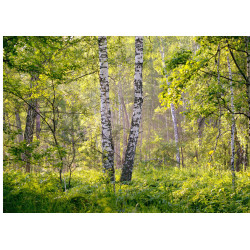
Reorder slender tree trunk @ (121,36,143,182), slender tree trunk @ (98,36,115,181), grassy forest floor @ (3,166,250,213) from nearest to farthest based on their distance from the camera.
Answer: grassy forest floor @ (3,166,250,213), slender tree trunk @ (98,36,115,181), slender tree trunk @ (121,36,143,182)

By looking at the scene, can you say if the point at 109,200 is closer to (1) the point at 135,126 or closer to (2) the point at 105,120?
(2) the point at 105,120

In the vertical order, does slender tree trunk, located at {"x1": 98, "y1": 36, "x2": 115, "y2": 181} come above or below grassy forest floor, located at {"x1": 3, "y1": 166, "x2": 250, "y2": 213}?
above

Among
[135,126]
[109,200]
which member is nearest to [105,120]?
[135,126]

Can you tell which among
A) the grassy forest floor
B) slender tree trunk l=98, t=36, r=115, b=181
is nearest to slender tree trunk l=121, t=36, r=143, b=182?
slender tree trunk l=98, t=36, r=115, b=181

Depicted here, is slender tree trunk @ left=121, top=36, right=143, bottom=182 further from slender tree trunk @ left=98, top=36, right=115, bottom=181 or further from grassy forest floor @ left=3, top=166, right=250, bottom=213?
grassy forest floor @ left=3, top=166, right=250, bottom=213

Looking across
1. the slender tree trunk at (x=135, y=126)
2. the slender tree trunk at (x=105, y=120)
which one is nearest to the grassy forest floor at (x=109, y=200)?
the slender tree trunk at (x=105, y=120)

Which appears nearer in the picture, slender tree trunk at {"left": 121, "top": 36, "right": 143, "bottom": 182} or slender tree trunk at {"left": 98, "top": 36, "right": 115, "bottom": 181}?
slender tree trunk at {"left": 98, "top": 36, "right": 115, "bottom": 181}

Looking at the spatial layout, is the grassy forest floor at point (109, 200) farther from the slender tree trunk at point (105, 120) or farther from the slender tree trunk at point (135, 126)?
the slender tree trunk at point (135, 126)

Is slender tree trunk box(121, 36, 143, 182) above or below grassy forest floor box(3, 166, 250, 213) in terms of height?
above

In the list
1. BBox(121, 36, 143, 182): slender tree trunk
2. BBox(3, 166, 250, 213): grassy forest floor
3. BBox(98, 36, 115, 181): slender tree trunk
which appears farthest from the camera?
BBox(121, 36, 143, 182): slender tree trunk
